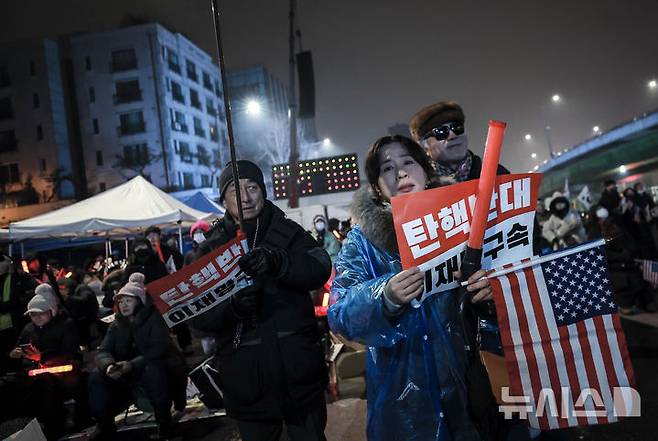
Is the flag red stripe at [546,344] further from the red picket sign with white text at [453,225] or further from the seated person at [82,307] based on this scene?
the seated person at [82,307]

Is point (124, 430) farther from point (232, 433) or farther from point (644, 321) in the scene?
point (644, 321)

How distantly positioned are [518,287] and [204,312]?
1.73 meters

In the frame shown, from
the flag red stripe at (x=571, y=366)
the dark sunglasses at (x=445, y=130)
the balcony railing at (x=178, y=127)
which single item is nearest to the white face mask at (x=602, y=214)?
the dark sunglasses at (x=445, y=130)

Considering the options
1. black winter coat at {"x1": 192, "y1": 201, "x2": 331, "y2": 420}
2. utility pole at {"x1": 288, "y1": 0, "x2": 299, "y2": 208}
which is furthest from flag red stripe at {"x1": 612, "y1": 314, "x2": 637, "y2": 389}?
utility pole at {"x1": 288, "y1": 0, "x2": 299, "y2": 208}

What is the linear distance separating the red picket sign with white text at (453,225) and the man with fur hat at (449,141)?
89cm

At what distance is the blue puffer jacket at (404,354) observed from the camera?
69.2 inches

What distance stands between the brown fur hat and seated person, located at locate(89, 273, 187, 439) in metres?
3.91

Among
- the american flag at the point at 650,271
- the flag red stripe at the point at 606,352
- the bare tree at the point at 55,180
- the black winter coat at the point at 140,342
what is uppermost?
the bare tree at the point at 55,180

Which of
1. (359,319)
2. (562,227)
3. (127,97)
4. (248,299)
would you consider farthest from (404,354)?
(127,97)

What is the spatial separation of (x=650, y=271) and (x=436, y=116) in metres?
6.42

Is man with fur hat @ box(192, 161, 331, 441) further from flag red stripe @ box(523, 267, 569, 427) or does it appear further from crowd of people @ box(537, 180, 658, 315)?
crowd of people @ box(537, 180, 658, 315)

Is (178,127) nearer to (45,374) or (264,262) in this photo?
(45,374)

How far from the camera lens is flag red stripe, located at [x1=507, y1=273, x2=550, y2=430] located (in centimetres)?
176

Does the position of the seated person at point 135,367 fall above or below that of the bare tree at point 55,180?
below
